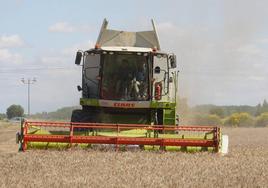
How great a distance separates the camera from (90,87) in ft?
48.4

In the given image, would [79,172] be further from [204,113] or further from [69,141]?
[204,113]

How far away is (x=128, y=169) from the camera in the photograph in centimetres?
894

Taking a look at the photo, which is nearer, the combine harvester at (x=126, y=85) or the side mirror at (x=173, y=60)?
the combine harvester at (x=126, y=85)

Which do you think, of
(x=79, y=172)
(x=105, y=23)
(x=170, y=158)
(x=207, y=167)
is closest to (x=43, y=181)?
(x=79, y=172)

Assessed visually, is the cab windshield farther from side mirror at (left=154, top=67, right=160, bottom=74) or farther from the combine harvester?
side mirror at (left=154, top=67, right=160, bottom=74)

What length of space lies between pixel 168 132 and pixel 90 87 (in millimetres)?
2254

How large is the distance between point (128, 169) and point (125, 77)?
5676mm

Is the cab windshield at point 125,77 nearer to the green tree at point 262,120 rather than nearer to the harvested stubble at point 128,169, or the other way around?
the harvested stubble at point 128,169

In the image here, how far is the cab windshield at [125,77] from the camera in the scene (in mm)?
14258

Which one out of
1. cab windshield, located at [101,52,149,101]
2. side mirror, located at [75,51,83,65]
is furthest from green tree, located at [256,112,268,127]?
side mirror, located at [75,51,83,65]

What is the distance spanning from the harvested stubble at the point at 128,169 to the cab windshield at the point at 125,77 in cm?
269

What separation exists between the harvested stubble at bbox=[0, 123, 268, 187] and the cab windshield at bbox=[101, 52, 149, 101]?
2691mm

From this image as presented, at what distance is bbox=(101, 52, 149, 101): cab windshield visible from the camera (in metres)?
14.3

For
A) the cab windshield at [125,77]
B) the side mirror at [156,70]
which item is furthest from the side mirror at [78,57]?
the side mirror at [156,70]
